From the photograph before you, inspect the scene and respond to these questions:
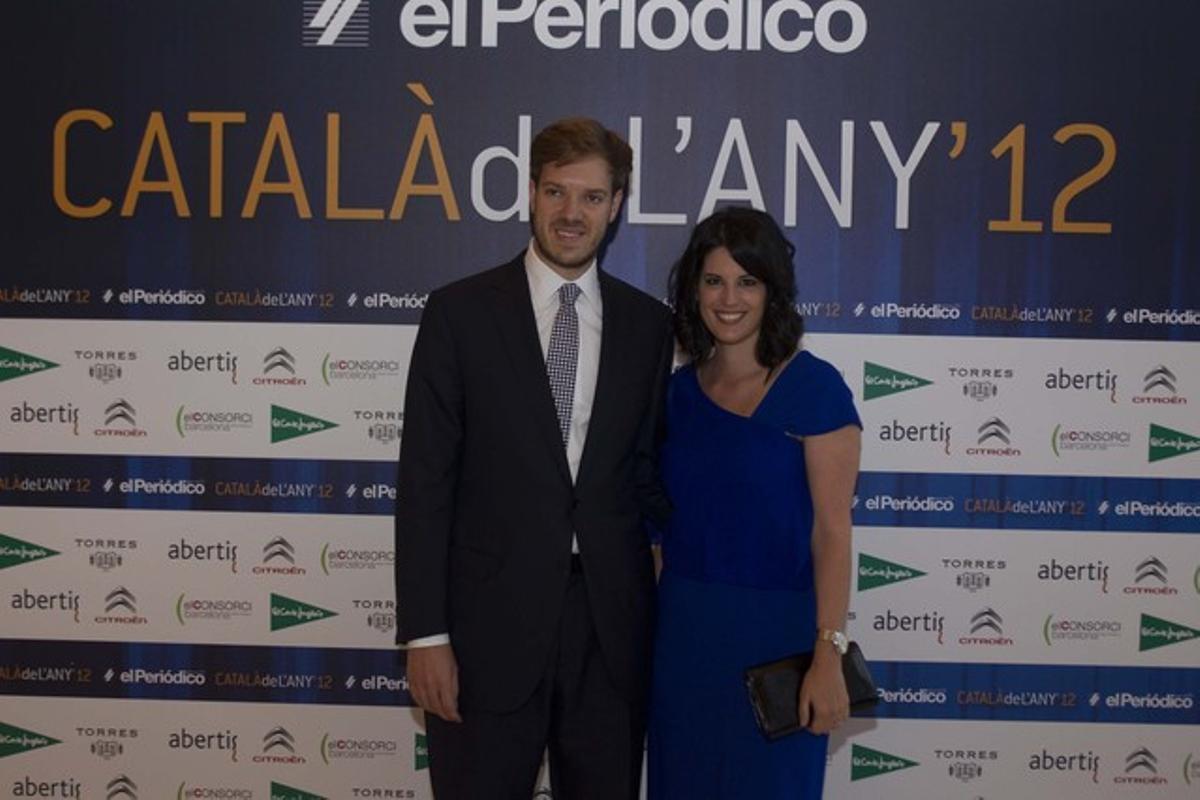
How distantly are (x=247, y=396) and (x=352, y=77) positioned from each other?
91cm

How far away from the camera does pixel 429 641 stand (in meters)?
2.30

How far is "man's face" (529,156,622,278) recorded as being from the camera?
2.34 m

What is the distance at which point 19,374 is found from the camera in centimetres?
319

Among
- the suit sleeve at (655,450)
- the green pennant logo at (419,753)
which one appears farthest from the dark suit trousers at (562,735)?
the green pennant logo at (419,753)

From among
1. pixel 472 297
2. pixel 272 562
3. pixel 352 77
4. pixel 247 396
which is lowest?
pixel 272 562

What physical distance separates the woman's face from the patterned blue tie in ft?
0.90

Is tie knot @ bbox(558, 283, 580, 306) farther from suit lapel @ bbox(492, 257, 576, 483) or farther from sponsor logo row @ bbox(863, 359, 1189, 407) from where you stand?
sponsor logo row @ bbox(863, 359, 1189, 407)

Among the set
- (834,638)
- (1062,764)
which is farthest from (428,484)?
(1062,764)

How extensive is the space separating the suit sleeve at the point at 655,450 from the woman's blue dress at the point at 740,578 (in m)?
0.04

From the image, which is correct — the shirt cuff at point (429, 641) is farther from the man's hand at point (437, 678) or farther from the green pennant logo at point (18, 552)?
the green pennant logo at point (18, 552)

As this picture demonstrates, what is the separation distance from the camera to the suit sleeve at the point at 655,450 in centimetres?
239

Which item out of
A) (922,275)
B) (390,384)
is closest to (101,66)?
(390,384)

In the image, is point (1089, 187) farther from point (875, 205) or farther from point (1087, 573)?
point (1087, 573)

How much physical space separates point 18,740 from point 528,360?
2.05m
